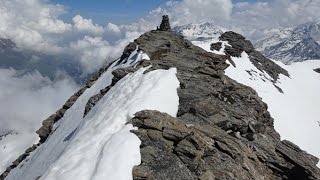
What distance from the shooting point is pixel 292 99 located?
269 feet

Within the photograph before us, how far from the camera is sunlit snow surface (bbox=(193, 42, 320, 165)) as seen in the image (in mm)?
63287

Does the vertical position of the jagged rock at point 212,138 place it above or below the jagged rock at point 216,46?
below

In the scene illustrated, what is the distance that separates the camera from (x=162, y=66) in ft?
145

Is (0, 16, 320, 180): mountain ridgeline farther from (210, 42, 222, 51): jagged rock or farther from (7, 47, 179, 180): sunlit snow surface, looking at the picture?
(210, 42, 222, 51): jagged rock

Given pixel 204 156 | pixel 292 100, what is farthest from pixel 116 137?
pixel 292 100

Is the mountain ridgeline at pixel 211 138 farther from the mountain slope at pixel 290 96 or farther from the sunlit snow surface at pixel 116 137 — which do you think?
the mountain slope at pixel 290 96

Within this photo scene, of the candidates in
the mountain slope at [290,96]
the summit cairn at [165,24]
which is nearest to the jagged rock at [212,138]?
the mountain slope at [290,96]

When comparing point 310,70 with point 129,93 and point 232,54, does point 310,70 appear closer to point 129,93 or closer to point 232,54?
point 232,54

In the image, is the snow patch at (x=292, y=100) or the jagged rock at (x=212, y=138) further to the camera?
the snow patch at (x=292, y=100)

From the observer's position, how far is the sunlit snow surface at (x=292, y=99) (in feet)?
208

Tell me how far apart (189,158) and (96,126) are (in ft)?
27.1

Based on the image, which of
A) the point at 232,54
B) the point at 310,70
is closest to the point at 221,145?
the point at 232,54

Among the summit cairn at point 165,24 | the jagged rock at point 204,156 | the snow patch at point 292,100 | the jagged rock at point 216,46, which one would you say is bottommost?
the jagged rock at point 204,156

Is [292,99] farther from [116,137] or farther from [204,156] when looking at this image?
[116,137]
